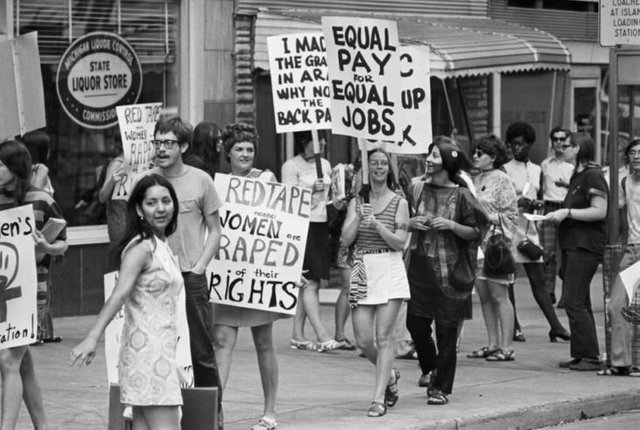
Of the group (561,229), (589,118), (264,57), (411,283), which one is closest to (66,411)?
(411,283)

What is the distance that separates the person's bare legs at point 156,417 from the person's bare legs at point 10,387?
1.29 metres

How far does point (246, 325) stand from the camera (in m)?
9.38

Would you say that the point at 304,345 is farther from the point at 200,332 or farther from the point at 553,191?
the point at 200,332

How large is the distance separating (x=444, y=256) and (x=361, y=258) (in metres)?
0.73

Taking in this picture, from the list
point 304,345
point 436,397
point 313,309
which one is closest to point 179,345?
point 436,397

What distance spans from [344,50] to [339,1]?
7319 millimetres

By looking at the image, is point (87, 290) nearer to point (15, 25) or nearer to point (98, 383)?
point (15, 25)

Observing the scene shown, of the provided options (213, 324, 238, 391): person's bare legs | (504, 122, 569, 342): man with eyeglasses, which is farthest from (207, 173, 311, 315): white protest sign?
(504, 122, 569, 342): man with eyeglasses

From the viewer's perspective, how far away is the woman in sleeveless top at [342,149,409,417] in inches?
391

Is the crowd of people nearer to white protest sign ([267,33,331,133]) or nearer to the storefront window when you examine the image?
white protest sign ([267,33,331,133])

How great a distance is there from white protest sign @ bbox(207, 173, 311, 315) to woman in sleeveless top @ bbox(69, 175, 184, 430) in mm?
1921

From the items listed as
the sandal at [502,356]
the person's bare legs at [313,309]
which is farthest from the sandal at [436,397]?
the person's bare legs at [313,309]

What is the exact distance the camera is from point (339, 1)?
17750mm

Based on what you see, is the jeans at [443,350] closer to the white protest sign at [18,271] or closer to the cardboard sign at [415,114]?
the cardboard sign at [415,114]
